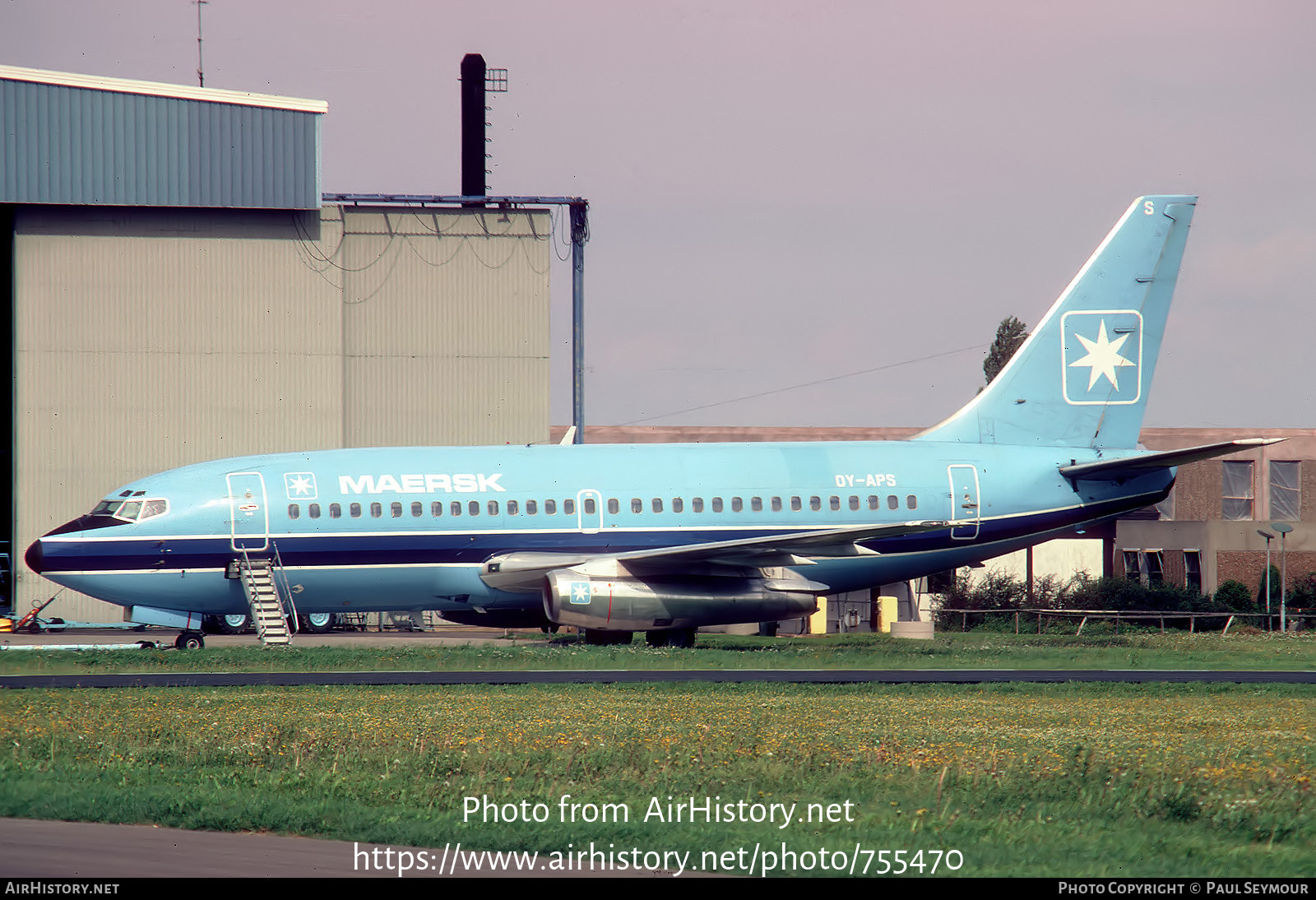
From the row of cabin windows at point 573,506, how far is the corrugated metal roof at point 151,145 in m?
16.6

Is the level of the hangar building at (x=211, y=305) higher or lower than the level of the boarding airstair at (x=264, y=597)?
A: higher

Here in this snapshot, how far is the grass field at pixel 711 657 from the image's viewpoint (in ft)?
81.0

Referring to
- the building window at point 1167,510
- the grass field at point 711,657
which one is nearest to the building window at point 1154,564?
the building window at point 1167,510

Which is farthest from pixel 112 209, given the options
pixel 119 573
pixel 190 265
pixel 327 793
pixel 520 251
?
pixel 327 793

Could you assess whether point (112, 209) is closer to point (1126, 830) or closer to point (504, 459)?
point (504, 459)

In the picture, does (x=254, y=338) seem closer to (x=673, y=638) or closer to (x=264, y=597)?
(x=264, y=597)

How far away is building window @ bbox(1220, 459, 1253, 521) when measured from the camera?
60844 millimetres

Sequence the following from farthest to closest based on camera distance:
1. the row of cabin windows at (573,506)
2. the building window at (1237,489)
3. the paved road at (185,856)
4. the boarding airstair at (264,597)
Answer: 1. the building window at (1237,489)
2. the row of cabin windows at (573,506)
3. the boarding airstair at (264,597)
4. the paved road at (185,856)

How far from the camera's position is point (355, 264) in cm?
4506

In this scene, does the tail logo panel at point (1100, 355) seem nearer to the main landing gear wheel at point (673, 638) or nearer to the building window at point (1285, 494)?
the main landing gear wheel at point (673, 638)

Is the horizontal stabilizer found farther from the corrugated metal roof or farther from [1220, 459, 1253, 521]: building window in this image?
[1220, 459, 1253, 521]: building window

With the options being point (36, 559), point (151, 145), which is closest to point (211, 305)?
point (151, 145)

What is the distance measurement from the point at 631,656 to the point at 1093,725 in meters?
11.0

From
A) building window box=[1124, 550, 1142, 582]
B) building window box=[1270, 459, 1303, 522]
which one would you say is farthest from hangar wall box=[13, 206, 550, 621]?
building window box=[1270, 459, 1303, 522]
